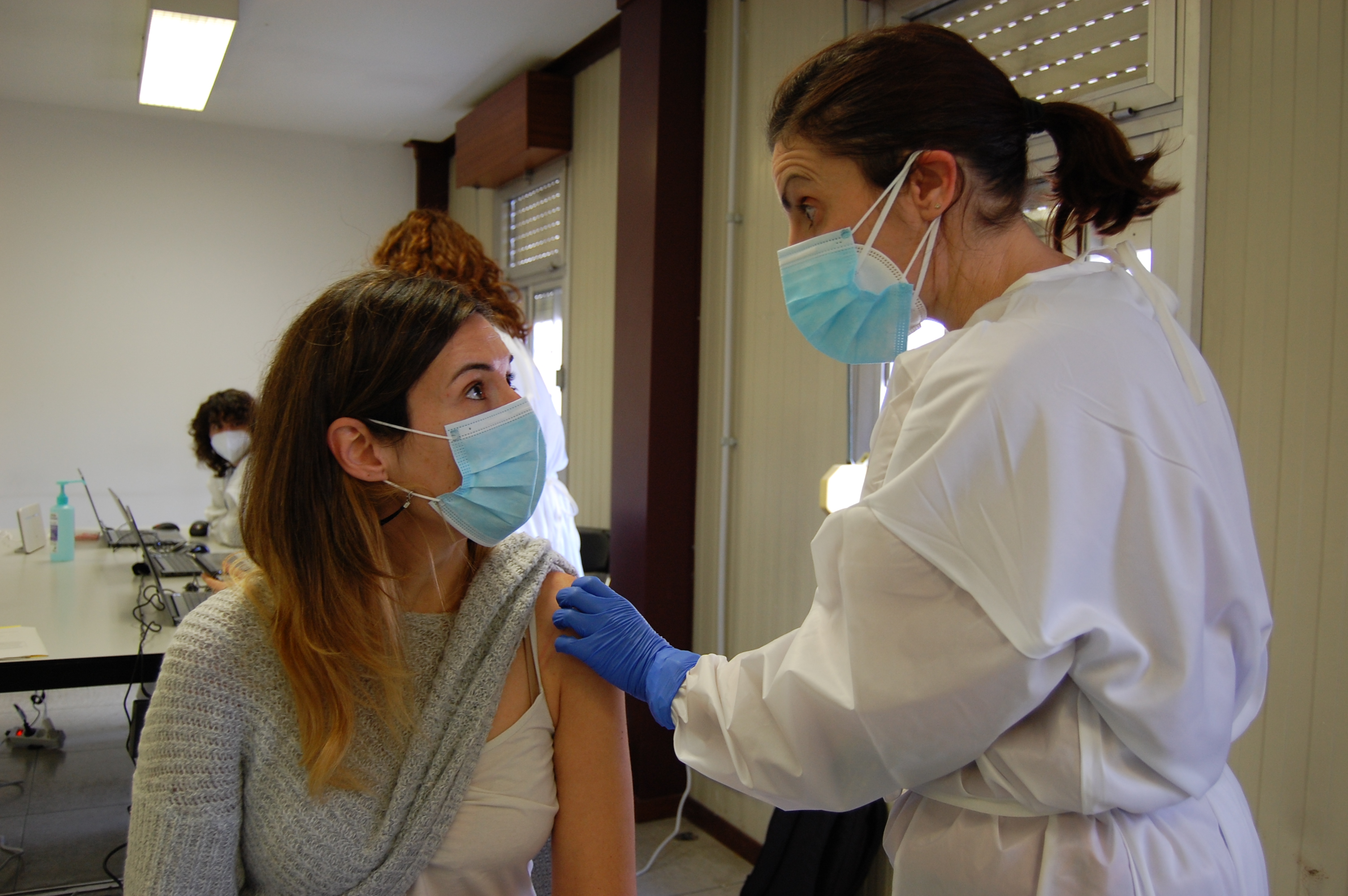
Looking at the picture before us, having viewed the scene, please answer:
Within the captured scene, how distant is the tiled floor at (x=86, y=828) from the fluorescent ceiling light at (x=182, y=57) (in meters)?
2.84

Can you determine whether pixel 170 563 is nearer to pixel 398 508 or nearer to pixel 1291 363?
pixel 398 508

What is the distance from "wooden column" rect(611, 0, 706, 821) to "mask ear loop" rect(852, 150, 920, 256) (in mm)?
2109

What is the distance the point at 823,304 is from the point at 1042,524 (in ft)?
1.64

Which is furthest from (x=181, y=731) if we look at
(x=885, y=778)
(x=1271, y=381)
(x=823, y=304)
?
(x=1271, y=381)

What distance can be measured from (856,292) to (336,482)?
712 mm

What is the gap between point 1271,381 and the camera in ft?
5.65

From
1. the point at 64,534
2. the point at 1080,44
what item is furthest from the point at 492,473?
the point at 64,534

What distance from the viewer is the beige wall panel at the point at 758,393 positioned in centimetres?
282

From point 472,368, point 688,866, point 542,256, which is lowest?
point 688,866

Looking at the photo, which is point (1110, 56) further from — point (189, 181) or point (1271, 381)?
point (189, 181)

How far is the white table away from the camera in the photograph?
200cm

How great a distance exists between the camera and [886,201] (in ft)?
3.74

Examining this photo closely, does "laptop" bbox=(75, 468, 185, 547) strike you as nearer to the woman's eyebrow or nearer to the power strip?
the power strip

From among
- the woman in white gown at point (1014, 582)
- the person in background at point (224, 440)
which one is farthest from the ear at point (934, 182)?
the person in background at point (224, 440)
